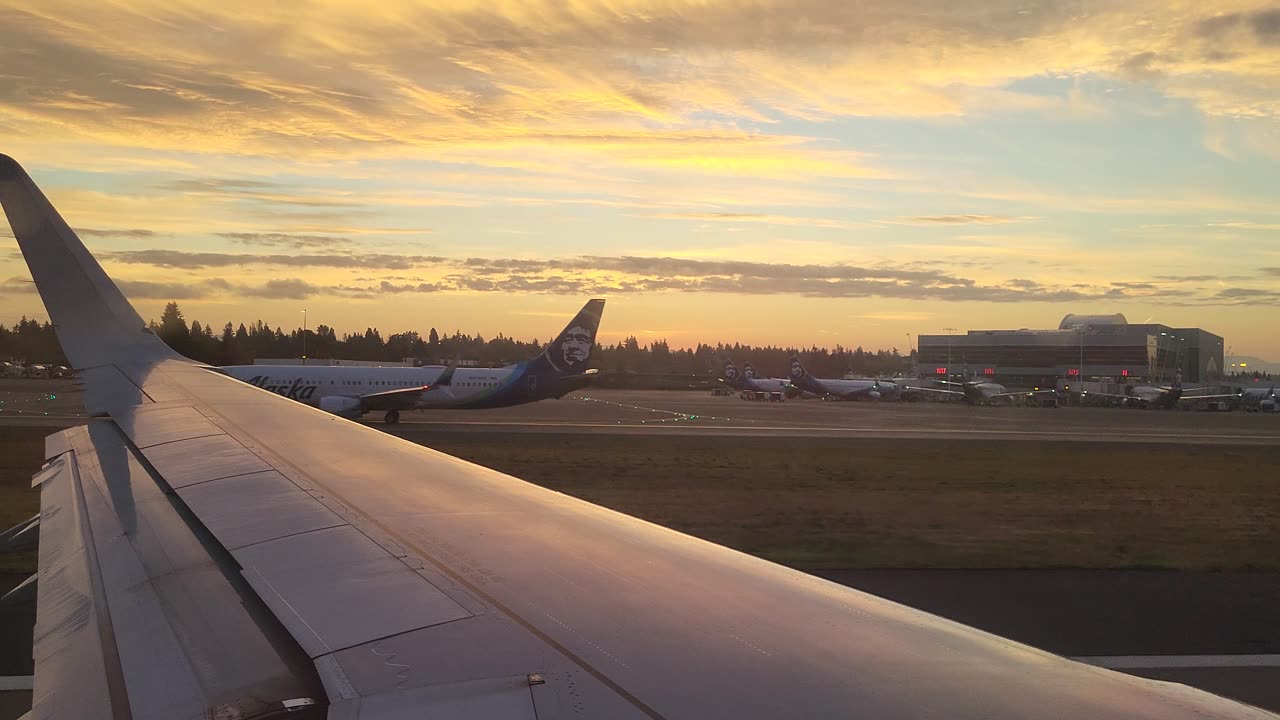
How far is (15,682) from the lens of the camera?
215 inches

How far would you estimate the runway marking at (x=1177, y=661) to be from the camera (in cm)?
616

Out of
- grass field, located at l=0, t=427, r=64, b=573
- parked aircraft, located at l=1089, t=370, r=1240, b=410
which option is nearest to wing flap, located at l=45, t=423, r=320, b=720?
grass field, located at l=0, t=427, r=64, b=573

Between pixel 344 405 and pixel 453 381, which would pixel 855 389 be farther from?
pixel 344 405

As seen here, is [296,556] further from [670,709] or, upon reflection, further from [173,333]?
[173,333]

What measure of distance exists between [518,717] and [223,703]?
585mm

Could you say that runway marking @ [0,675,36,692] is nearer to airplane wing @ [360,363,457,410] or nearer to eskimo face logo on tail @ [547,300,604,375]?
airplane wing @ [360,363,457,410]

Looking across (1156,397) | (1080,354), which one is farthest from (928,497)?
(1080,354)

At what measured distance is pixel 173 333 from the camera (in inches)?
490

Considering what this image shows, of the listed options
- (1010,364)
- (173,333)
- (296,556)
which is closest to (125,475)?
(296,556)

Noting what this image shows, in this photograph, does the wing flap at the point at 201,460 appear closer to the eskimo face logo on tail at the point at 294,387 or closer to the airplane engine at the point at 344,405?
the airplane engine at the point at 344,405

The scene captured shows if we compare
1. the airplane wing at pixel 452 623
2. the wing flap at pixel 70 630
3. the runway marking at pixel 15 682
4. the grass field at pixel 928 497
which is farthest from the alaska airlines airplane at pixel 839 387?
the wing flap at pixel 70 630

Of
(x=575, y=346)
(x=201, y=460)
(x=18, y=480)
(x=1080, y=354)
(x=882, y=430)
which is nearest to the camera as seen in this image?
(x=201, y=460)

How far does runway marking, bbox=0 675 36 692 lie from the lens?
5.34 metres

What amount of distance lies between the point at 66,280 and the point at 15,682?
2.67 meters
